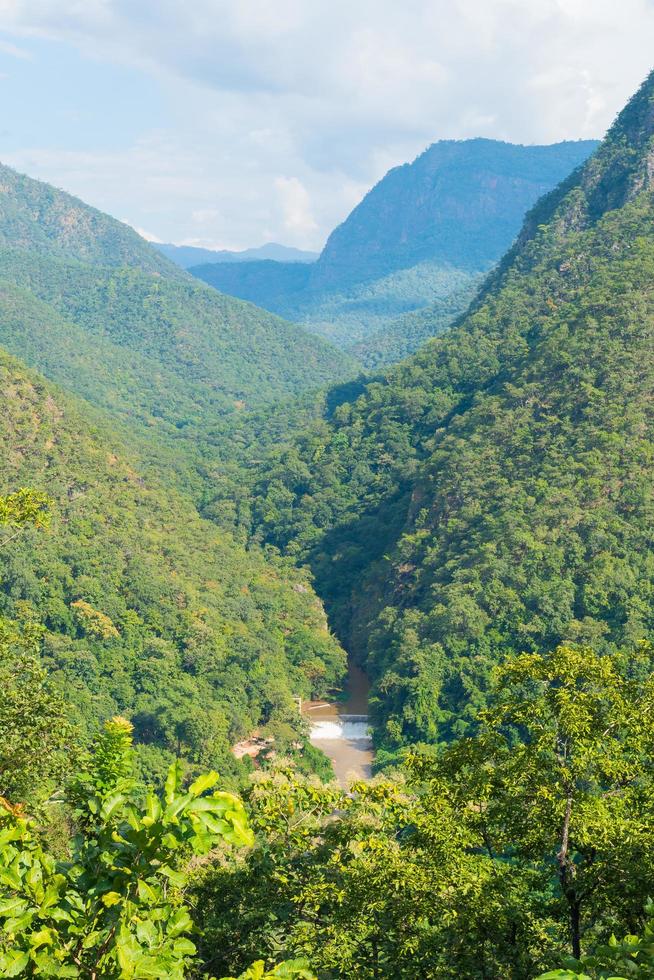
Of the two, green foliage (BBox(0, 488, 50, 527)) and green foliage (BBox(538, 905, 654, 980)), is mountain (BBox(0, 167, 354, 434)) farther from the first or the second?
green foliage (BBox(538, 905, 654, 980))

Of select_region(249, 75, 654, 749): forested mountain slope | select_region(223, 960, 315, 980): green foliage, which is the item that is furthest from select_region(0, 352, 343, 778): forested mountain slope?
select_region(223, 960, 315, 980): green foliage

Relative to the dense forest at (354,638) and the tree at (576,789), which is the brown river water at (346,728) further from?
the tree at (576,789)

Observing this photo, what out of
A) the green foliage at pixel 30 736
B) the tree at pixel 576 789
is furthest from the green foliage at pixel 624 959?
the green foliage at pixel 30 736

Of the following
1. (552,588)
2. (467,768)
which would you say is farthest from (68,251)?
(467,768)

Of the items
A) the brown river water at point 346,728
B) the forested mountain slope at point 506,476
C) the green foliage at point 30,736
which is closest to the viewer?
the green foliage at point 30,736

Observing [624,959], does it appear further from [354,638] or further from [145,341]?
[145,341]
